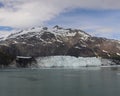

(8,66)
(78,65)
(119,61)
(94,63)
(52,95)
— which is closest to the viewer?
(52,95)

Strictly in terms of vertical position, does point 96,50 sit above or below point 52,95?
above

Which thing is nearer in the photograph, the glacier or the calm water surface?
the calm water surface

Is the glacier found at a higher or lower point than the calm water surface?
higher

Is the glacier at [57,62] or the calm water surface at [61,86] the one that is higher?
the glacier at [57,62]

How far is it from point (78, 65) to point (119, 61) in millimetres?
48992

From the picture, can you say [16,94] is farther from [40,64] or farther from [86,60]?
[86,60]

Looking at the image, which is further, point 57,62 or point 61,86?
point 57,62

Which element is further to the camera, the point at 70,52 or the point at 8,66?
the point at 70,52

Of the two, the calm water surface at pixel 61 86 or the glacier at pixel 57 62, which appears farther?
the glacier at pixel 57 62

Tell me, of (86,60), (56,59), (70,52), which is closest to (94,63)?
(86,60)

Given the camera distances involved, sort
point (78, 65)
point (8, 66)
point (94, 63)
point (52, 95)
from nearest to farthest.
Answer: point (52, 95), point (8, 66), point (78, 65), point (94, 63)

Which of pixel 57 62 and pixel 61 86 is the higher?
pixel 57 62

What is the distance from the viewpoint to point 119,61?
147375 millimetres

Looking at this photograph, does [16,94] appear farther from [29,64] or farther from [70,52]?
[70,52]
